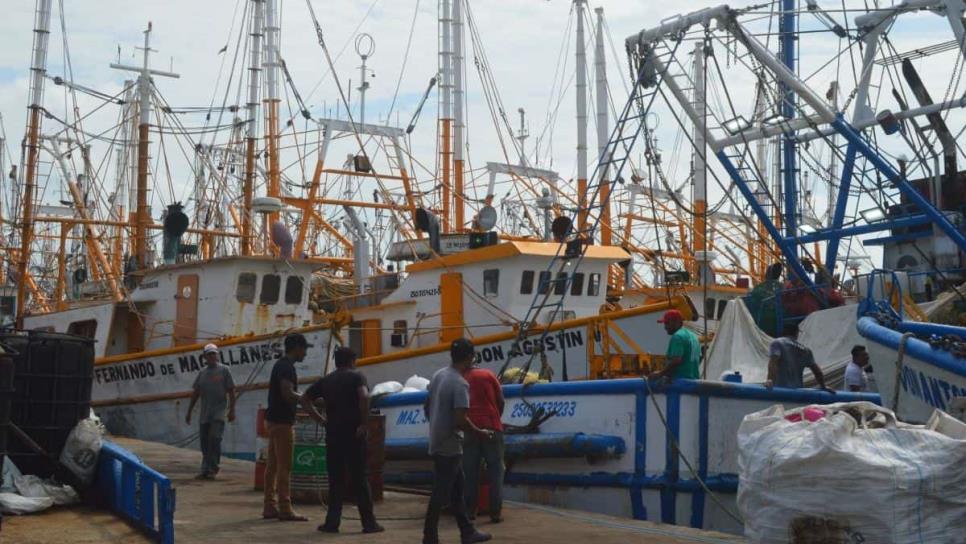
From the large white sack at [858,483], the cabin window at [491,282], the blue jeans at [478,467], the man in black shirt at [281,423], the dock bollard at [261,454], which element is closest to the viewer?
the large white sack at [858,483]

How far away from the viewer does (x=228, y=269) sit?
1934cm

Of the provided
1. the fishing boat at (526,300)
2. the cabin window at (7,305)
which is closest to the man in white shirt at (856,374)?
the fishing boat at (526,300)

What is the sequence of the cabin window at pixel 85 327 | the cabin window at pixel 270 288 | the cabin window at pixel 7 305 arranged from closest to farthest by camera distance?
the cabin window at pixel 270 288, the cabin window at pixel 85 327, the cabin window at pixel 7 305

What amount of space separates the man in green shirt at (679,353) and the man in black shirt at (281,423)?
2880mm

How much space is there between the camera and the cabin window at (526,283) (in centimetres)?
1786

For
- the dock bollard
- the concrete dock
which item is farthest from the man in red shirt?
the dock bollard

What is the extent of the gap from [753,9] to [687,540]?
1082cm

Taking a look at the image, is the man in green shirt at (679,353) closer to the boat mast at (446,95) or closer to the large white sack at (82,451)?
the large white sack at (82,451)

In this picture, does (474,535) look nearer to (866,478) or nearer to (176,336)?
(866,478)

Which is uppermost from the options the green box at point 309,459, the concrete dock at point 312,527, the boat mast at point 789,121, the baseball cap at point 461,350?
the boat mast at point 789,121

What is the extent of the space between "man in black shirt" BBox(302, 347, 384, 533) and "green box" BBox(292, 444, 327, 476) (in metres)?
1.52

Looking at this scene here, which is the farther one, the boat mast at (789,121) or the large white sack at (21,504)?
the boat mast at (789,121)

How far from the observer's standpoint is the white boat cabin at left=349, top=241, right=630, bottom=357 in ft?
58.4

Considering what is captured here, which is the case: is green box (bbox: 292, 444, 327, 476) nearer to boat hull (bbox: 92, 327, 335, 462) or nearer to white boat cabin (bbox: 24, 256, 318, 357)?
boat hull (bbox: 92, 327, 335, 462)
